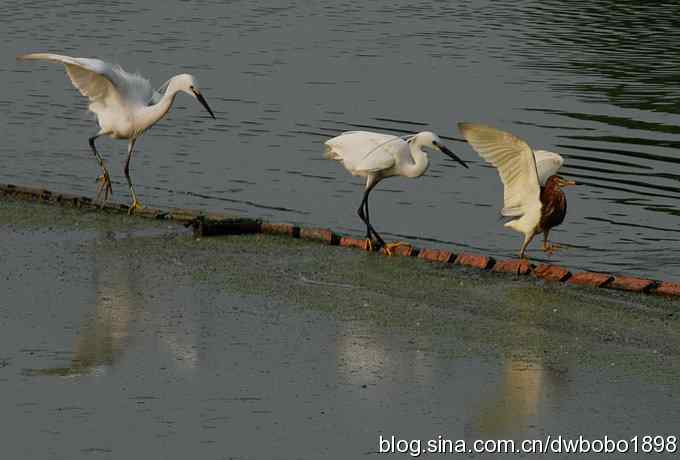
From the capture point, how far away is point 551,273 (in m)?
10.0

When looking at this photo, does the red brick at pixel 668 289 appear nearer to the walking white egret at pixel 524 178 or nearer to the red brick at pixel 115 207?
the walking white egret at pixel 524 178

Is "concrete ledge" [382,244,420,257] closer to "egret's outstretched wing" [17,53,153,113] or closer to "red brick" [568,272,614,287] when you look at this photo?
"red brick" [568,272,614,287]

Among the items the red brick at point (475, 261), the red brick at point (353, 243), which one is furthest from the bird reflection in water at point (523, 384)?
the red brick at point (353, 243)

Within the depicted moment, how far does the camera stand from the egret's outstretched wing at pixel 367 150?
11.2m

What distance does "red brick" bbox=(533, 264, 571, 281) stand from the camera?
9969mm

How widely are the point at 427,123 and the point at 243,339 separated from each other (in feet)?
31.2

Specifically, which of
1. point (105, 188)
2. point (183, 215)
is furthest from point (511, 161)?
point (105, 188)

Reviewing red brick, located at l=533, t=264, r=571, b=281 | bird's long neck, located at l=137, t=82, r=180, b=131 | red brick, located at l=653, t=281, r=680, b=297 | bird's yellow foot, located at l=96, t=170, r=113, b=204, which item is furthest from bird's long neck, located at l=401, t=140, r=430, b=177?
bird's yellow foot, located at l=96, t=170, r=113, b=204

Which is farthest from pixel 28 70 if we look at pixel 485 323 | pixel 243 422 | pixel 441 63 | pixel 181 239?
pixel 243 422

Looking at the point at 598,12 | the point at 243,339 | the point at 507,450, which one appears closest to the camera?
the point at 507,450

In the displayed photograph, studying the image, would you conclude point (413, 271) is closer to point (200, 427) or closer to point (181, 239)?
point (181, 239)

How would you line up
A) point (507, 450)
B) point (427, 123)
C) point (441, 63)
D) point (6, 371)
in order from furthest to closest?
point (441, 63)
point (427, 123)
point (6, 371)
point (507, 450)

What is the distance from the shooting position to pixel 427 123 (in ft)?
57.3

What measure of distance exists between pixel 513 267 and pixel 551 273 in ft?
0.96
